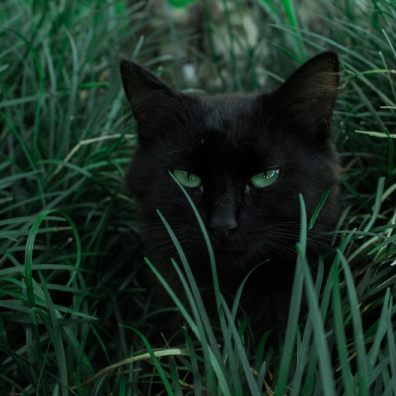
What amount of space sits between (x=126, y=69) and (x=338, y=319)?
3.41ft

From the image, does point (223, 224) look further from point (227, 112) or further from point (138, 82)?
point (138, 82)

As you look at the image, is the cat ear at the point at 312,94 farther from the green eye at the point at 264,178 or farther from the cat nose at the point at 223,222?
the cat nose at the point at 223,222

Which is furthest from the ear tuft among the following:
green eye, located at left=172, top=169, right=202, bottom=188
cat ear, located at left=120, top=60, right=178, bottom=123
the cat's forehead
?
green eye, located at left=172, top=169, right=202, bottom=188

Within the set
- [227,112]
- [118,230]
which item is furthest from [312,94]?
[118,230]

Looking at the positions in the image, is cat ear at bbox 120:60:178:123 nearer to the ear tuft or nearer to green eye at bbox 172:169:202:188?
the ear tuft

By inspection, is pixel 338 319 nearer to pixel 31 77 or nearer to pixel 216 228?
pixel 216 228

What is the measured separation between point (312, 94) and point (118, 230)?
2.79ft

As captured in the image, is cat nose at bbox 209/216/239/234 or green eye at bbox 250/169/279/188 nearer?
cat nose at bbox 209/216/239/234

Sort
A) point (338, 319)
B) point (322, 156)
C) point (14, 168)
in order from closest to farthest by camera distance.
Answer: point (338, 319) < point (322, 156) < point (14, 168)

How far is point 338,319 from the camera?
1.01 m

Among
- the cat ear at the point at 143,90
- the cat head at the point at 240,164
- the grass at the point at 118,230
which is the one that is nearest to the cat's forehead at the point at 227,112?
the cat head at the point at 240,164

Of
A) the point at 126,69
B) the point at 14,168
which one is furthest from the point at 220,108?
the point at 14,168

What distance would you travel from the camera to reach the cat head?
1.59 m

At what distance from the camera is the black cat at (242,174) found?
1595 mm
